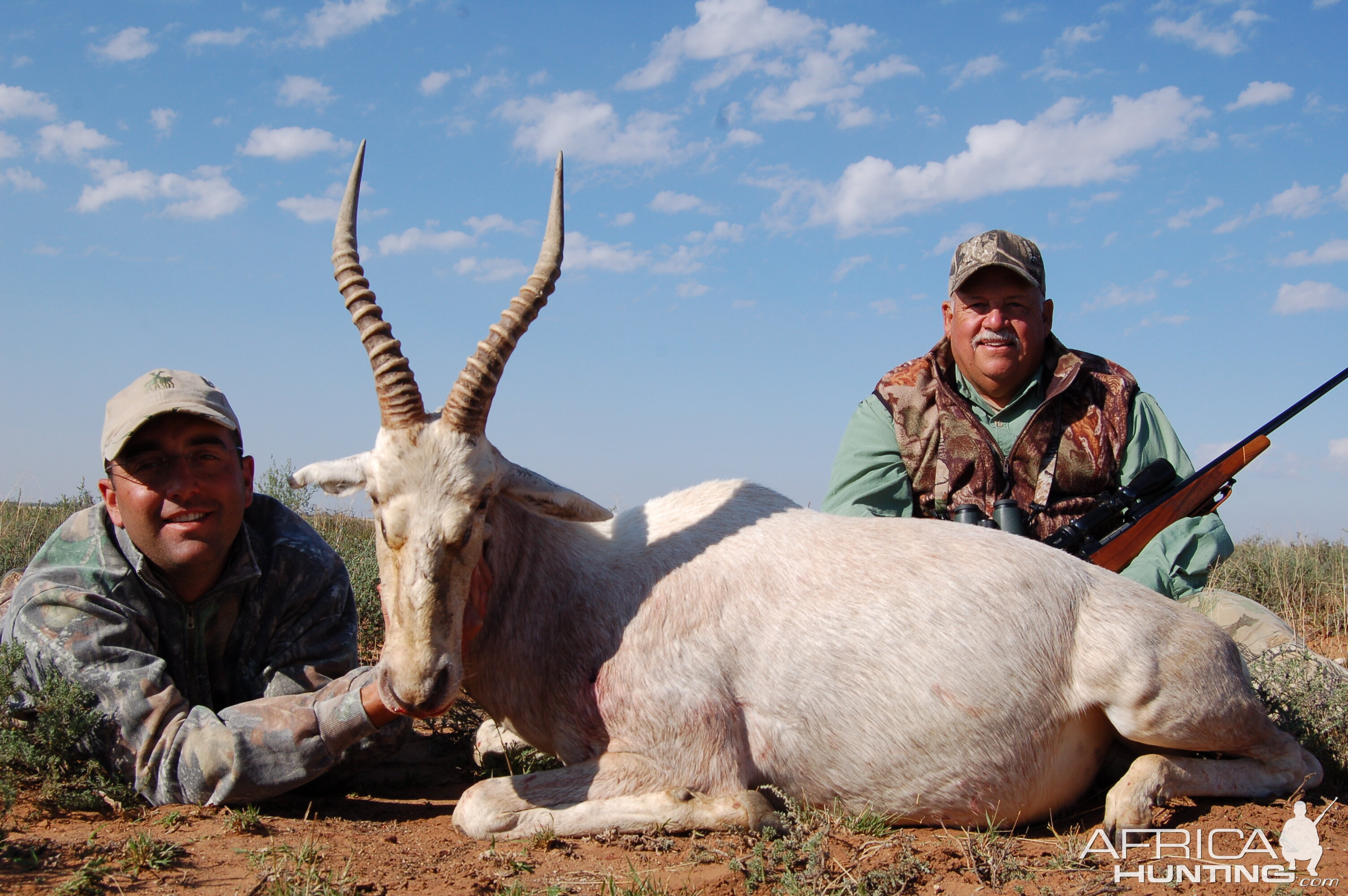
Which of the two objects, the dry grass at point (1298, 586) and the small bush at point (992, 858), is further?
the dry grass at point (1298, 586)

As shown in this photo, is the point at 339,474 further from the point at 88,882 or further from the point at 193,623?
the point at 88,882

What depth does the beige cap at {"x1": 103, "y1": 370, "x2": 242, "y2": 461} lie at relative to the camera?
4.30 metres

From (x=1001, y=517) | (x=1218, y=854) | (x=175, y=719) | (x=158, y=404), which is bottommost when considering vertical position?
(x=1218, y=854)

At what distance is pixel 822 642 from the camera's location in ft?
13.0

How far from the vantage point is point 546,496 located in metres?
3.95

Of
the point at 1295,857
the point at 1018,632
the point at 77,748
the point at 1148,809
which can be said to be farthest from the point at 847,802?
the point at 77,748

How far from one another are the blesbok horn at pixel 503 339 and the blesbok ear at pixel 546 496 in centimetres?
27

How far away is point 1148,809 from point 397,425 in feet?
11.2

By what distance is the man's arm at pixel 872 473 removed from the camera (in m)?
6.54

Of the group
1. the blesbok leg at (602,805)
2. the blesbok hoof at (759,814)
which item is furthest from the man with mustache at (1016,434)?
the blesbok leg at (602,805)

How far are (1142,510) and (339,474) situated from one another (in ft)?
14.8

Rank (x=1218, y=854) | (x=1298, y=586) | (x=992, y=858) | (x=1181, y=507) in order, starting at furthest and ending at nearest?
1. (x=1298, y=586)
2. (x=1181, y=507)
3. (x=1218, y=854)
4. (x=992, y=858)

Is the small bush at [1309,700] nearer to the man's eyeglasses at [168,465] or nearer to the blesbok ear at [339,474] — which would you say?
the blesbok ear at [339,474]

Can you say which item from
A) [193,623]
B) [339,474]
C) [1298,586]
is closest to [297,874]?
[339,474]
